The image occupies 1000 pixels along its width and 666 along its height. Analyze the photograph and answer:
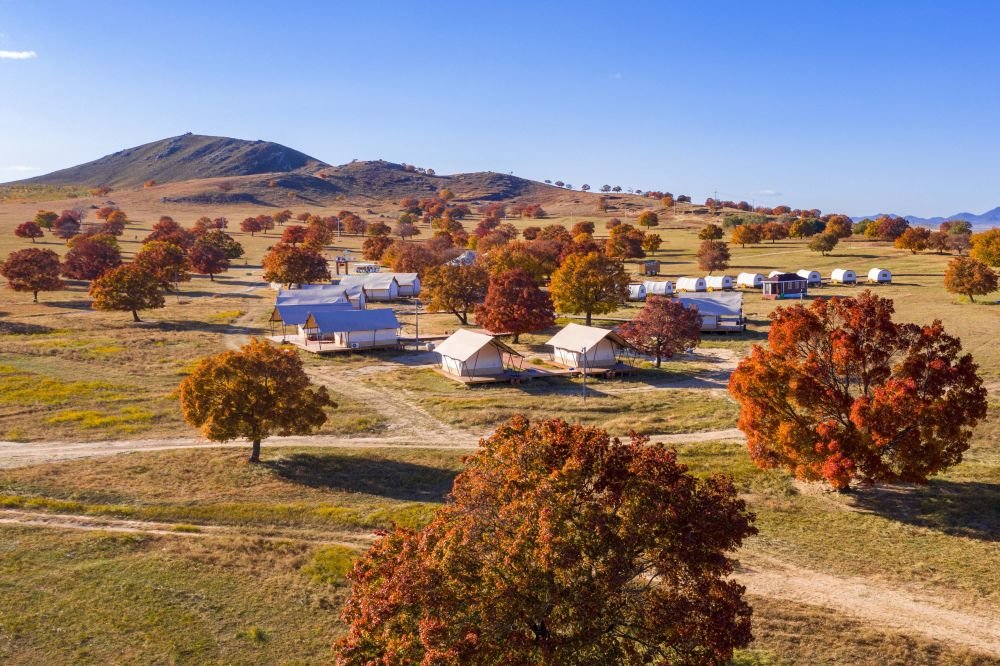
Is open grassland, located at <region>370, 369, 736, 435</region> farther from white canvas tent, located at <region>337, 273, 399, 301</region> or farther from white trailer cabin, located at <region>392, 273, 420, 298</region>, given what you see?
white trailer cabin, located at <region>392, 273, 420, 298</region>

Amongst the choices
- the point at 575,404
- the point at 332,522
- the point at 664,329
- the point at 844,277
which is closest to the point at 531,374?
the point at 575,404

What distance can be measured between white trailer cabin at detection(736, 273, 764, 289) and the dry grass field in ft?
152

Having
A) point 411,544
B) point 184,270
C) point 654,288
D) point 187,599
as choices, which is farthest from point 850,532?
point 184,270

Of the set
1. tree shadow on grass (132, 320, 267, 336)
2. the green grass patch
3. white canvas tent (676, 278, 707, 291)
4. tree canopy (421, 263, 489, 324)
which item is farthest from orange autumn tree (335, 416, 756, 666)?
white canvas tent (676, 278, 707, 291)

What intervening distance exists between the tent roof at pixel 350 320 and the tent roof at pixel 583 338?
17458 millimetres

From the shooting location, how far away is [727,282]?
107 m

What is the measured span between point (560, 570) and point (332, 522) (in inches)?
696

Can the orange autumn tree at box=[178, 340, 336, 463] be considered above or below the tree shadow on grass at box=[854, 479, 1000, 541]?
above

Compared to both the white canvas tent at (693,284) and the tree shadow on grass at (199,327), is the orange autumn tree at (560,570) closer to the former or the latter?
the tree shadow on grass at (199,327)

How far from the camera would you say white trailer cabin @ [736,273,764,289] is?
110 metres

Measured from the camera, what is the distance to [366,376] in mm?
60906

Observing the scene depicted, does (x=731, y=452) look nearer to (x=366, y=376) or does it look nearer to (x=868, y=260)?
(x=366, y=376)

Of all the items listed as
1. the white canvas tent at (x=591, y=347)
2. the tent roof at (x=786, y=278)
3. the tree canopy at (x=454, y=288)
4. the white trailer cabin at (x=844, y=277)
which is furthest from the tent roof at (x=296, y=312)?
the white trailer cabin at (x=844, y=277)

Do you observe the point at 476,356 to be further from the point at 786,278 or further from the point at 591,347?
the point at 786,278
